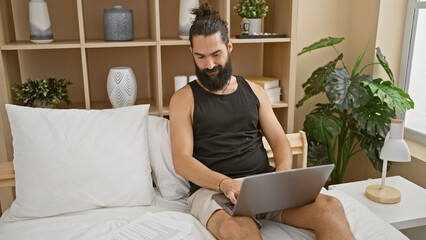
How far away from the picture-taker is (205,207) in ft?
5.06

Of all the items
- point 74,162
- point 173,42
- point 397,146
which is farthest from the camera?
point 173,42

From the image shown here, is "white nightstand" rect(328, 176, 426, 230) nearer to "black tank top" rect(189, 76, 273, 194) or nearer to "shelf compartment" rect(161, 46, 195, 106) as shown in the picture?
"black tank top" rect(189, 76, 273, 194)

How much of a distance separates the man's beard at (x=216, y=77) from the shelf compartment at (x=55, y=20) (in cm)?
82

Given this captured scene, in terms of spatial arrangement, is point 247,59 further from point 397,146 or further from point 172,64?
point 397,146

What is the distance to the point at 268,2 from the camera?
2.38 metres

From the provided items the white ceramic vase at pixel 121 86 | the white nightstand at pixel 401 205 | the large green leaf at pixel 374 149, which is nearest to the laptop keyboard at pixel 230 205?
the white nightstand at pixel 401 205

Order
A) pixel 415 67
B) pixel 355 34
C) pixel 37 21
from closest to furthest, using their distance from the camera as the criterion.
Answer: pixel 37 21 < pixel 415 67 < pixel 355 34

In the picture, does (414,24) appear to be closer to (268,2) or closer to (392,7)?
(392,7)

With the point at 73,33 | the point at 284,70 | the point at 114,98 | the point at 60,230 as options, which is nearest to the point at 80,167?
the point at 60,230

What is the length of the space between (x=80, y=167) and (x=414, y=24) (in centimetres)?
201

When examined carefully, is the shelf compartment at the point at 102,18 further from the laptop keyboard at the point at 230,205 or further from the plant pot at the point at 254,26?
the laptop keyboard at the point at 230,205

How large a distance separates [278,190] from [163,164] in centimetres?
66

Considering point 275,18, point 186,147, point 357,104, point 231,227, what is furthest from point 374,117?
point 231,227

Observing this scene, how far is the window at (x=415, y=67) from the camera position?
2.30 m
